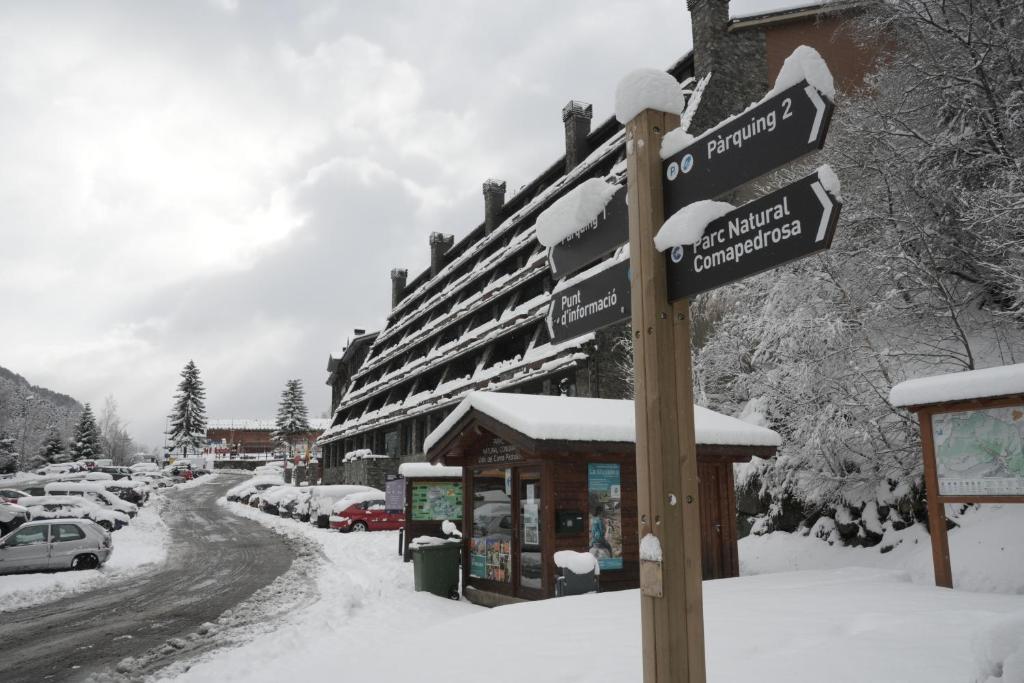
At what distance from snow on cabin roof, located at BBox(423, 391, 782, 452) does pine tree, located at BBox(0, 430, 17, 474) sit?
264 ft

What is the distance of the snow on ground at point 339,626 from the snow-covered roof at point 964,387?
6205 millimetres

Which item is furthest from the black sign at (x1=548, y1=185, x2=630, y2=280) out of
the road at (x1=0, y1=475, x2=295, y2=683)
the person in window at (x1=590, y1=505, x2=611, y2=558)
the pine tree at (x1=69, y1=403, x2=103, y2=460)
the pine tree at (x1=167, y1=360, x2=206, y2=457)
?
the pine tree at (x1=167, y1=360, x2=206, y2=457)

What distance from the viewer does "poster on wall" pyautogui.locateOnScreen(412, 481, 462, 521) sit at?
18438 mm

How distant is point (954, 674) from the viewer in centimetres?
446

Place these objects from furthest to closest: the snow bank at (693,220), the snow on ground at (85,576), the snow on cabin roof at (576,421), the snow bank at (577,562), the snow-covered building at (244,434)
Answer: the snow-covered building at (244,434) → the snow on ground at (85,576) → the snow on cabin roof at (576,421) → the snow bank at (577,562) → the snow bank at (693,220)

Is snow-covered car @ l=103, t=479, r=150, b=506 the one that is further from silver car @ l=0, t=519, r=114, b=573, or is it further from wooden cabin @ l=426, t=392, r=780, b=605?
wooden cabin @ l=426, t=392, r=780, b=605

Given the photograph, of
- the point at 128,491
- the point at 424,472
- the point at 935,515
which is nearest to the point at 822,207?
the point at 935,515

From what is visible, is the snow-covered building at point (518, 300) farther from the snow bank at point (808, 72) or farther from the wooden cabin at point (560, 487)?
the snow bank at point (808, 72)

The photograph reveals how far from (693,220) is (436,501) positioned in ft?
54.1

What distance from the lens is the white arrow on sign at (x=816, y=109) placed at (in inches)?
109

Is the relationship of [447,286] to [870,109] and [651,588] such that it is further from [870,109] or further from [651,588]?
[651,588]

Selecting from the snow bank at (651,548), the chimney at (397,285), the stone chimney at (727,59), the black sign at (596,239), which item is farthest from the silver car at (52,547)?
the chimney at (397,285)

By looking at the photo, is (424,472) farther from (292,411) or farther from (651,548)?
(292,411)

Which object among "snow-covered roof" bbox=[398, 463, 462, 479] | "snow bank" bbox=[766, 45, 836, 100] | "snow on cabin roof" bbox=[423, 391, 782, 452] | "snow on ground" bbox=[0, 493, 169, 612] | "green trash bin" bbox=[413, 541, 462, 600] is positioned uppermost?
"snow bank" bbox=[766, 45, 836, 100]
